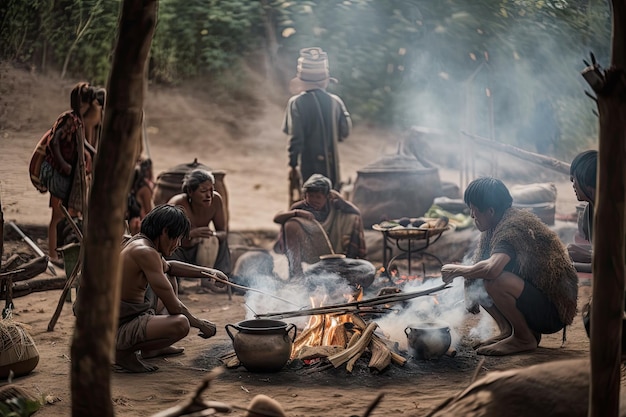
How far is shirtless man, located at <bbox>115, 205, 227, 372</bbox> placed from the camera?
18.8ft

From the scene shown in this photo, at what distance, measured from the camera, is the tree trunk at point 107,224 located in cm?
350

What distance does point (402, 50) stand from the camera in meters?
19.4

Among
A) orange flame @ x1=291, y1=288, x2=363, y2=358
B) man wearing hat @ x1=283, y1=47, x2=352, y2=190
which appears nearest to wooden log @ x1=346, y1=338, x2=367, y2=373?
orange flame @ x1=291, y1=288, x2=363, y2=358

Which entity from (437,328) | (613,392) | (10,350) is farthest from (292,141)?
(613,392)

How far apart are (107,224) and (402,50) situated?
16.7 metres

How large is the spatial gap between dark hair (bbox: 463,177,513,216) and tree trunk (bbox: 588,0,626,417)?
2716 millimetres

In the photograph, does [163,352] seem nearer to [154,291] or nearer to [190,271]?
[190,271]

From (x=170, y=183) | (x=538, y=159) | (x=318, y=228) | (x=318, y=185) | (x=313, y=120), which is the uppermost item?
(x=313, y=120)

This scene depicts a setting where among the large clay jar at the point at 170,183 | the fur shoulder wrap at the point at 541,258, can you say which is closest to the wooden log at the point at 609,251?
the fur shoulder wrap at the point at 541,258

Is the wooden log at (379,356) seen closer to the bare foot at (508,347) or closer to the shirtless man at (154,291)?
the bare foot at (508,347)

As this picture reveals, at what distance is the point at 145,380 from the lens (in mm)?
5719

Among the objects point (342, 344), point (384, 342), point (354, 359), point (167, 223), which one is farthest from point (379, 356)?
point (167, 223)

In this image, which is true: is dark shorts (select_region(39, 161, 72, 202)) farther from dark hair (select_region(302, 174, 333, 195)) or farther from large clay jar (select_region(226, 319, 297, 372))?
large clay jar (select_region(226, 319, 297, 372))

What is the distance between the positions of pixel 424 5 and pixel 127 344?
547 inches
